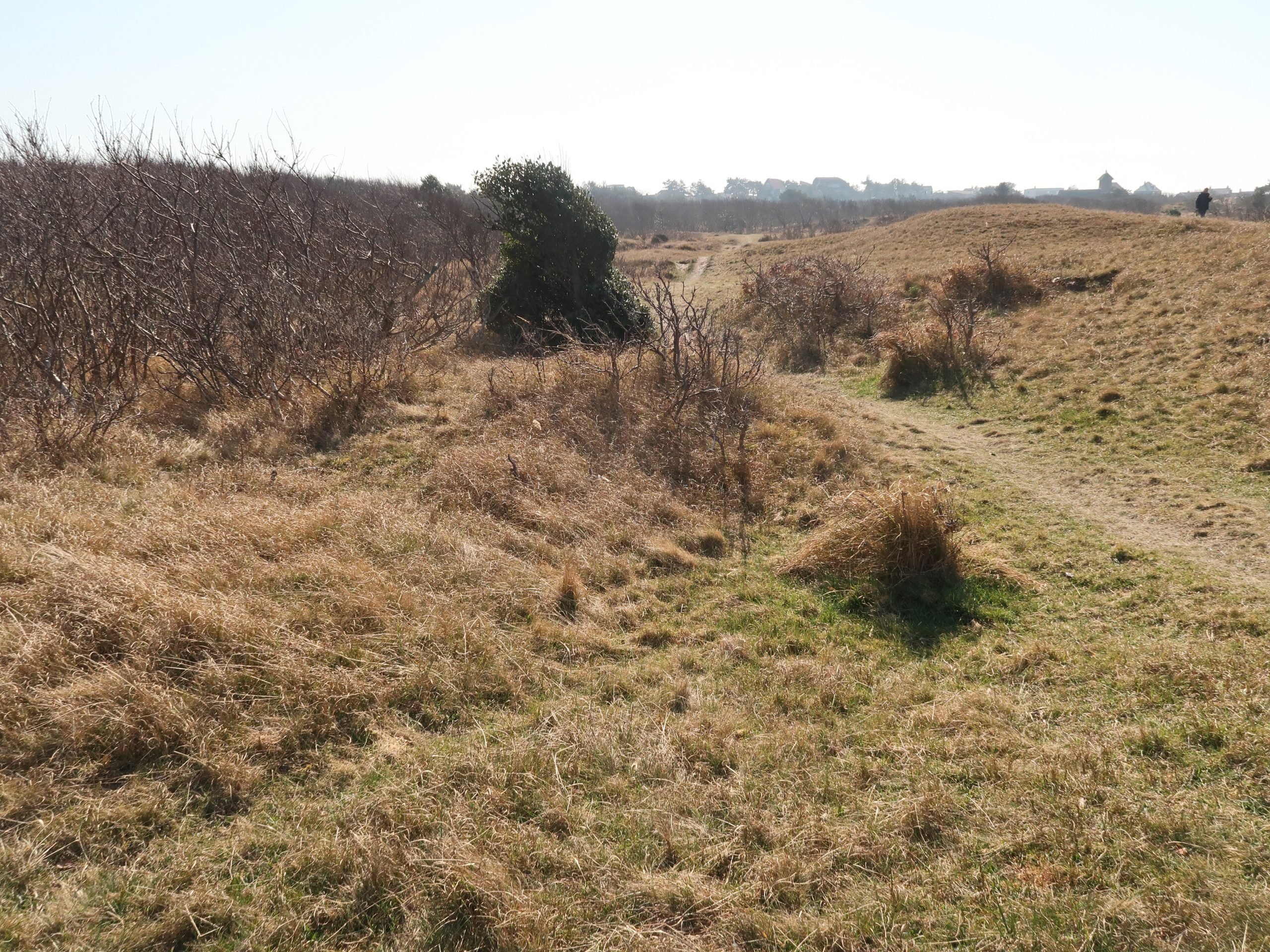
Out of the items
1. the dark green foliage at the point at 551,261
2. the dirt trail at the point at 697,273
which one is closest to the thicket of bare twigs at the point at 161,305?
the dark green foliage at the point at 551,261

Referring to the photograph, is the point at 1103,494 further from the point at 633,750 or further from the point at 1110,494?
the point at 633,750

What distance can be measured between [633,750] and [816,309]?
13.5 metres

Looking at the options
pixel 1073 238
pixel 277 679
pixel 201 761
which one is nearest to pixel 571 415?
pixel 277 679

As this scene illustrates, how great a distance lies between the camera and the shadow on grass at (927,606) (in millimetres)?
4707

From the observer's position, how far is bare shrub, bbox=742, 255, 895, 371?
45.9ft

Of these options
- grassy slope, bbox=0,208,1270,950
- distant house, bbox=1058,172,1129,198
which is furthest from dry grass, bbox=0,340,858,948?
distant house, bbox=1058,172,1129,198

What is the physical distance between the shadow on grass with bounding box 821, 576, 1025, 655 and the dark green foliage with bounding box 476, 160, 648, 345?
8.22m

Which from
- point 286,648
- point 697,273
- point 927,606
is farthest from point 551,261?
point 697,273

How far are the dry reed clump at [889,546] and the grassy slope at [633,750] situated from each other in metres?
0.30

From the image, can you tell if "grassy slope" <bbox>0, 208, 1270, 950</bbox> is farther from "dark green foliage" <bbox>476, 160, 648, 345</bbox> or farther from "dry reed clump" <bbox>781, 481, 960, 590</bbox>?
"dark green foliage" <bbox>476, 160, 648, 345</bbox>

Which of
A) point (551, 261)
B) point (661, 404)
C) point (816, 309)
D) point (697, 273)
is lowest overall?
point (661, 404)

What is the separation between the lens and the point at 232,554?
450cm

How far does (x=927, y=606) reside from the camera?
16.4 ft

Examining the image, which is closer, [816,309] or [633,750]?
[633,750]
